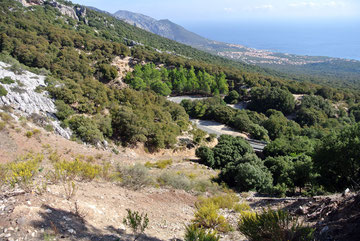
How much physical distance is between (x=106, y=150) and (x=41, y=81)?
386 inches

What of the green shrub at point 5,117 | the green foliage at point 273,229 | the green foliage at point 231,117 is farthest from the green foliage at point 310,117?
the green shrub at point 5,117

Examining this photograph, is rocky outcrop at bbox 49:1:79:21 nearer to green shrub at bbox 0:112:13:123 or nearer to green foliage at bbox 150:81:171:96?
green foliage at bbox 150:81:171:96

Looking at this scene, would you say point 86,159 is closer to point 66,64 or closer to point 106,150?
point 106,150

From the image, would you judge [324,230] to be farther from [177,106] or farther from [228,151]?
[177,106]

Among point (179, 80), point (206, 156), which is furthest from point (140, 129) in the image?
point (179, 80)

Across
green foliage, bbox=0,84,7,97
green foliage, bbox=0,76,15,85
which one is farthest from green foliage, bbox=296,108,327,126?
green foliage, bbox=0,84,7,97

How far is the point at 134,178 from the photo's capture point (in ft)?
29.9

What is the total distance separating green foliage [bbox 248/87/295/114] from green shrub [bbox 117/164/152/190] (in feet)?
150

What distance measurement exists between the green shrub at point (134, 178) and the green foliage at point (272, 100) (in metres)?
45.8

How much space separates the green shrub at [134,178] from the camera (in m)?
8.81

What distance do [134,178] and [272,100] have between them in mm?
46767

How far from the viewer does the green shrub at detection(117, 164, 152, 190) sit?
8.81 m

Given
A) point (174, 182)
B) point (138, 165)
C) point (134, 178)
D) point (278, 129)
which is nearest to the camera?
point (134, 178)

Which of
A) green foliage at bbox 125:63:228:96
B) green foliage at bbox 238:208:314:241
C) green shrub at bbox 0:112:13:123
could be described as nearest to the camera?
→ green foliage at bbox 238:208:314:241
